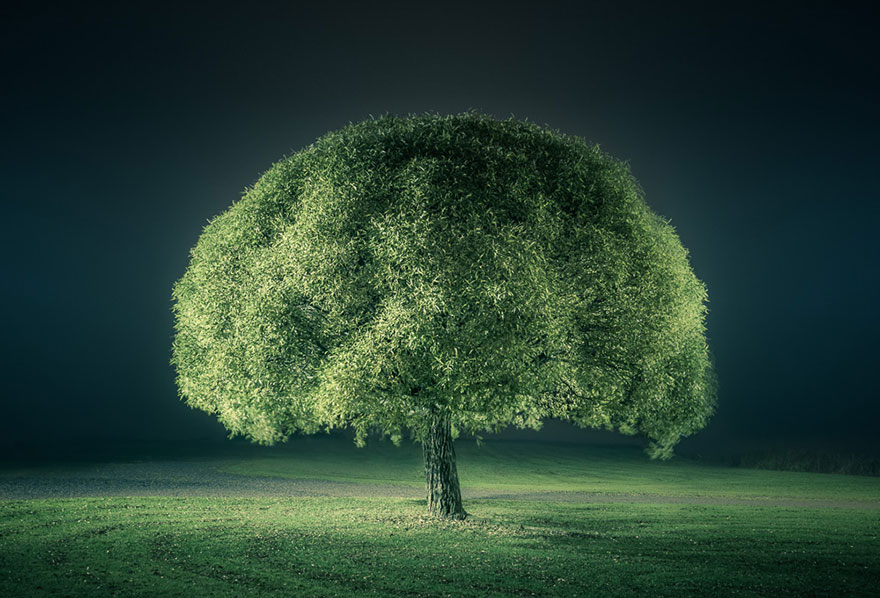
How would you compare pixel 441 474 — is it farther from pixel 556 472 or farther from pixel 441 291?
pixel 556 472

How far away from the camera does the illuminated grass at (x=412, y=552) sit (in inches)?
608

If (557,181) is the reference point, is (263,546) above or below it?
below

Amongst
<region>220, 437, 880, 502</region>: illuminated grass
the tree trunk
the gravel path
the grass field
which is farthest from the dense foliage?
<region>220, 437, 880, 502</region>: illuminated grass

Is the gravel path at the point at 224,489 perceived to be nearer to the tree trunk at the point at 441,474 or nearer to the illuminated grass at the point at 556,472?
the illuminated grass at the point at 556,472

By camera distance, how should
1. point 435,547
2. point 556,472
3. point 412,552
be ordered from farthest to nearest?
point 556,472, point 435,547, point 412,552

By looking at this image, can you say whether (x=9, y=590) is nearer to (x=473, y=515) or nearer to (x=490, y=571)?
(x=490, y=571)

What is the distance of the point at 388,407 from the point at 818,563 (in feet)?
45.0

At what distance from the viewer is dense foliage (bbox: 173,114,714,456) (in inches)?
861

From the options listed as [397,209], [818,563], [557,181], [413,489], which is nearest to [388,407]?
[397,209]

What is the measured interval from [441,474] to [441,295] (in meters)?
8.79

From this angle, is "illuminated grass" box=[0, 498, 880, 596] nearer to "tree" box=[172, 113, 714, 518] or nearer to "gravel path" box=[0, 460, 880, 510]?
"tree" box=[172, 113, 714, 518]

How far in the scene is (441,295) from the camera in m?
21.1

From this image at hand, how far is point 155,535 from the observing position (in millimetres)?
21219

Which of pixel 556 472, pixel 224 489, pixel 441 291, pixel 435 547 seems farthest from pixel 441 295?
pixel 556 472
